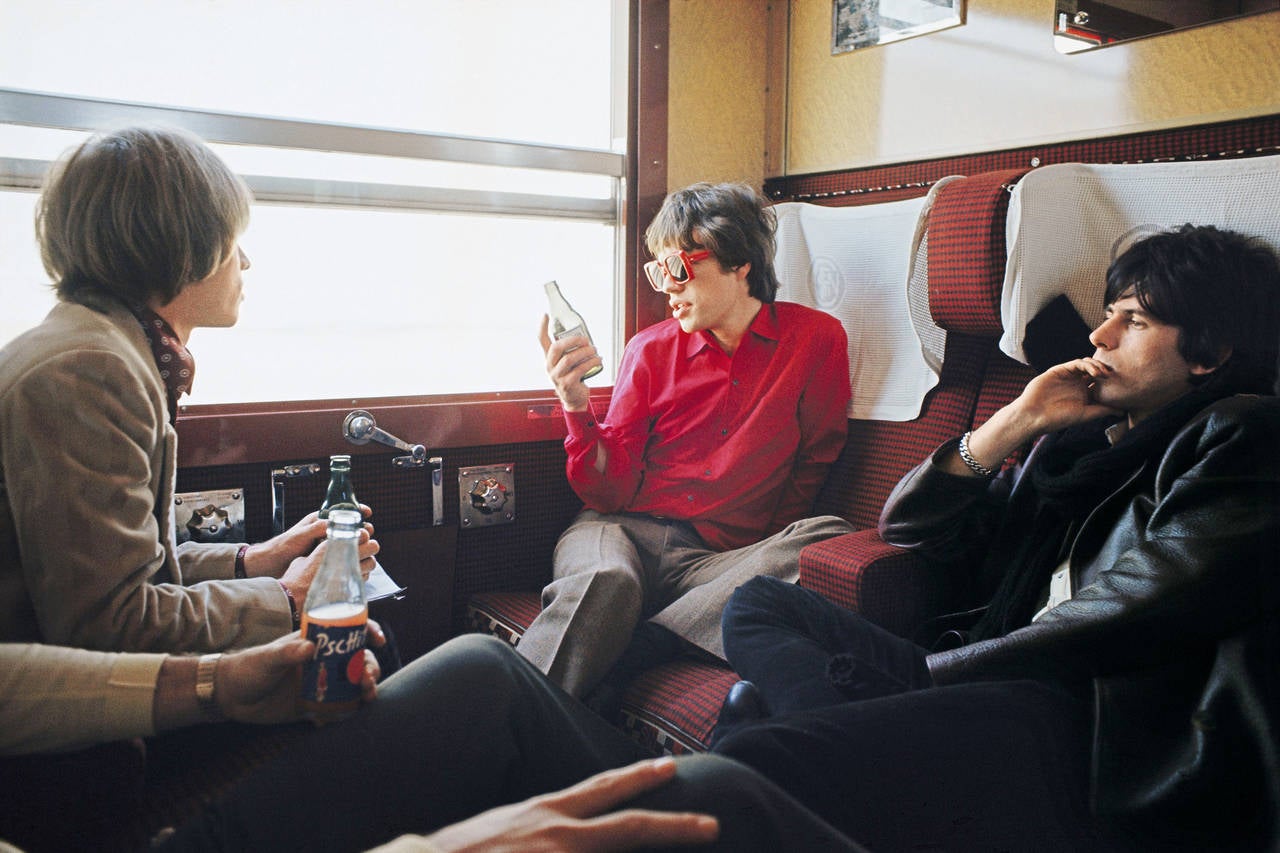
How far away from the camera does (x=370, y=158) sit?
81.2 inches

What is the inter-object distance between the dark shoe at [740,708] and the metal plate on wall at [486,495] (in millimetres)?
879

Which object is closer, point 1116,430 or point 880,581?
point 1116,430

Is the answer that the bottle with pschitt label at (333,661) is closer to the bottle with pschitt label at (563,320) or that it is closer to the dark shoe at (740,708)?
the dark shoe at (740,708)

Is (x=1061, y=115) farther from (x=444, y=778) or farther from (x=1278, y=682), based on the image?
(x=444, y=778)

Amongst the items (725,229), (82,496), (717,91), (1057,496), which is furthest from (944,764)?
(717,91)

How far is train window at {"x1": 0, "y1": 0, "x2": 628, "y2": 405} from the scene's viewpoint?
1.75m

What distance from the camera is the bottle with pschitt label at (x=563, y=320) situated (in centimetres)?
191

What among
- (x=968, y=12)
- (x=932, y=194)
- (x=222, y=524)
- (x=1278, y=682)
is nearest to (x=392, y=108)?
(x=222, y=524)

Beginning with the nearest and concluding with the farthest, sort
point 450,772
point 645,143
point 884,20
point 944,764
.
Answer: point 450,772, point 944,764, point 884,20, point 645,143

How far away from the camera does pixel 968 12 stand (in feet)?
6.93

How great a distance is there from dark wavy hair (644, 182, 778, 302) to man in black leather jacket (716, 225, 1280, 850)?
0.69 metres

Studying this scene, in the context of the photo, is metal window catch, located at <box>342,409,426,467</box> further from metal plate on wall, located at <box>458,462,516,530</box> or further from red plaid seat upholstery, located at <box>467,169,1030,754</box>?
red plaid seat upholstery, located at <box>467,169,1030,754</box>

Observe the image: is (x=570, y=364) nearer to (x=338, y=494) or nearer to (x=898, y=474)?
(x=338, y=494)

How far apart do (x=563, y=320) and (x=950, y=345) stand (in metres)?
0.81
